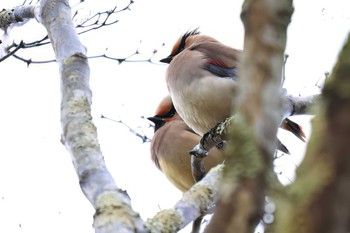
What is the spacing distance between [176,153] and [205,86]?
0.88 meters

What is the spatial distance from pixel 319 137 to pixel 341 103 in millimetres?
38

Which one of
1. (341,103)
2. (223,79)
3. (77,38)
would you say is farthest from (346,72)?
(223,79)

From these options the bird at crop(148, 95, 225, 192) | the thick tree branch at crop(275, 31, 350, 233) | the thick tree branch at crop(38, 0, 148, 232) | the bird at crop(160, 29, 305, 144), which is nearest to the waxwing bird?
the bird at crop(160, 29, 305, 144)

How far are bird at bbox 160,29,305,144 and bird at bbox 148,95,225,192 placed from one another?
53 centimetres

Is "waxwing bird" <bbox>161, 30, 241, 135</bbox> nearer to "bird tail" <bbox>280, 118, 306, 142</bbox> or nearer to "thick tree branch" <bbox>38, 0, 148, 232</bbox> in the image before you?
"bird tail" <bbox>280, 118, 306, 142</bbox>

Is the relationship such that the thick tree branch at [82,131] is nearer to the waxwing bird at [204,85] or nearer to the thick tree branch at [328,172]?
the thick tree branch at [328,172]

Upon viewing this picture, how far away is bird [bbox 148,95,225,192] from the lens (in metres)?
4.79

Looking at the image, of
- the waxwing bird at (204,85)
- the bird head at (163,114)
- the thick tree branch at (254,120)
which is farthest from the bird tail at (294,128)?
the thick tree branch at (254,120)

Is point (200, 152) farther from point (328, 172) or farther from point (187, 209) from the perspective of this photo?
point (328, 172)

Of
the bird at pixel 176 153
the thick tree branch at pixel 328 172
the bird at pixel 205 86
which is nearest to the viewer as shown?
the thick tree branch at pixel 328 172

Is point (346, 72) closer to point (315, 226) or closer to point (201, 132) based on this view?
point (315, 226)

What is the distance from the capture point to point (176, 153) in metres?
4.91

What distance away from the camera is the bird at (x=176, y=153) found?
4.79 meters

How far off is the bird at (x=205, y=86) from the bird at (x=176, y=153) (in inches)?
21.1
